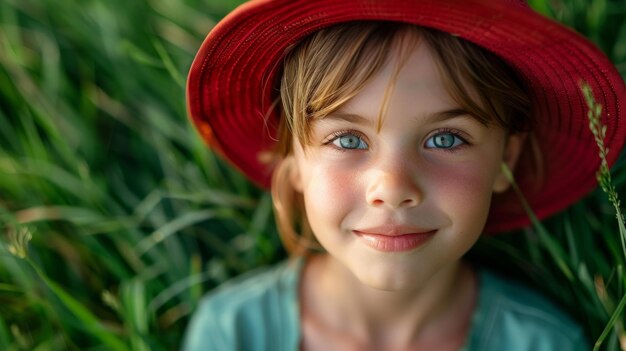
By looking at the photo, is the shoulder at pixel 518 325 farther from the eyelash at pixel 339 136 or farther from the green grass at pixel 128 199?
the eyelash at pixel 339 136

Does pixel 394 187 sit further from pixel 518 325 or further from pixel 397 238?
pixel 518 325

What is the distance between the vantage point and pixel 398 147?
108 cm

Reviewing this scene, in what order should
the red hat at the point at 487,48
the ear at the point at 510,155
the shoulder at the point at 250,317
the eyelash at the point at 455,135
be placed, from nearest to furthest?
the red hat at the point at 487,48 → the eyelash at the point at 455,135 → the ear at the point at 510,155 → the shoulder at the point at 250,317

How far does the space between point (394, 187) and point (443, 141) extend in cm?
11

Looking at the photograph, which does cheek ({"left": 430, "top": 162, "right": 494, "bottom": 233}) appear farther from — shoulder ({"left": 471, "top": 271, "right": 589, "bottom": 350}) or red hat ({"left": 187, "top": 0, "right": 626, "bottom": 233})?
shoulder ({"left": 471, "top": 271, "right": 589, "bottom": 350})

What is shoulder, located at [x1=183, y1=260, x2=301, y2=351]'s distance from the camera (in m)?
1.38

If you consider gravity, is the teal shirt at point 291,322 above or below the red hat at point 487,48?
below

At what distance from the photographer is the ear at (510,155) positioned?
1.27 metres

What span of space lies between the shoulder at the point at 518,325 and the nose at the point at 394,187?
382 millimetres

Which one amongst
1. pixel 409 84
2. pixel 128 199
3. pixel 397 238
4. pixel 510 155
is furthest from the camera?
pixel 128 199

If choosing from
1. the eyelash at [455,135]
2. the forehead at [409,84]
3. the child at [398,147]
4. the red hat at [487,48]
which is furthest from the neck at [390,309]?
the forehead at [409,84]

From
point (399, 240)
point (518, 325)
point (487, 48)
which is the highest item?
point (487, 48)

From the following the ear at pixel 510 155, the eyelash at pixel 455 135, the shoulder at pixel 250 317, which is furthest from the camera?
the shoulder at pixel 250 317

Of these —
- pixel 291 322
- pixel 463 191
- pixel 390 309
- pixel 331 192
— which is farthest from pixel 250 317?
pixel 463 191
